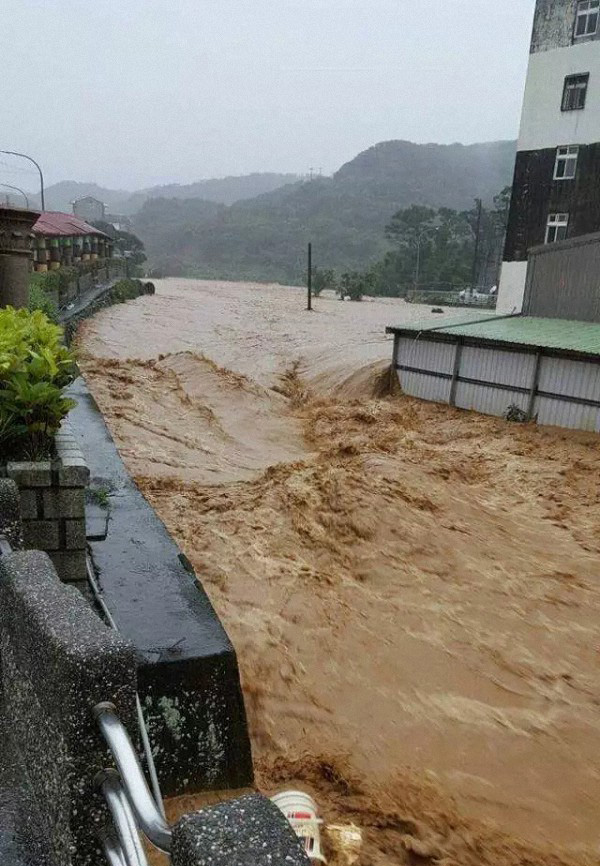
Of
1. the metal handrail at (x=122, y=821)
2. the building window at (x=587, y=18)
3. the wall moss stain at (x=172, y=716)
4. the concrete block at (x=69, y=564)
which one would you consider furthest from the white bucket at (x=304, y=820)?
the building window at (x=587, y=18)

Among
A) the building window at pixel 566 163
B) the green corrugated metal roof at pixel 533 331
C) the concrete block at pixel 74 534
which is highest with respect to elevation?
the building window at pixel 566 163

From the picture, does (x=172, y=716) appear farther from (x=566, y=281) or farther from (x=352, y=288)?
(x=352, y=288)

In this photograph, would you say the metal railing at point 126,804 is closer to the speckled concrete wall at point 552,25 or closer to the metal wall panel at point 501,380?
the metal wall panel at point 501,380

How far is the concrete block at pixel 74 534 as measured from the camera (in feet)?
14.0

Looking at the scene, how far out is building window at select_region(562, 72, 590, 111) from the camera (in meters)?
24.0

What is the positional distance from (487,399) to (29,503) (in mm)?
13078

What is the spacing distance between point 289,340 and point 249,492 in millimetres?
19378

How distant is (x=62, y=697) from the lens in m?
2.49

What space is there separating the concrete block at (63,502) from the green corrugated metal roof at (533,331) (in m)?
11.6

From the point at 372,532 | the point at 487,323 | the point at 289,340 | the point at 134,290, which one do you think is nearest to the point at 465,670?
the point at 372,532

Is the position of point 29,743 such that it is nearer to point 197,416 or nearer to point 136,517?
point 136,517

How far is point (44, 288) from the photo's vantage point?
69.0 feet

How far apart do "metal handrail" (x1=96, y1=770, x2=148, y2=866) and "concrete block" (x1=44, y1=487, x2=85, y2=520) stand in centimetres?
204

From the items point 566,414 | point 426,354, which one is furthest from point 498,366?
point 426,354
